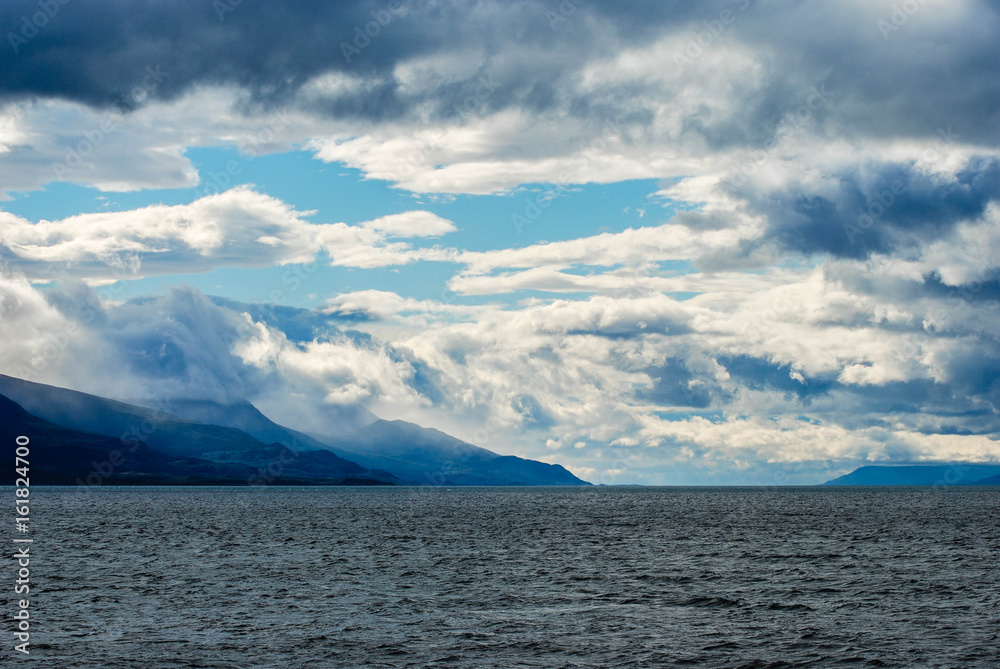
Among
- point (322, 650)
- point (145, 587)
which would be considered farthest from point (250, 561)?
point (322, 650)

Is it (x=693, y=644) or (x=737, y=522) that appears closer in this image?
(x=693, y=644)

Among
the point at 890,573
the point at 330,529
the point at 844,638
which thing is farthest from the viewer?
the point at 330,529

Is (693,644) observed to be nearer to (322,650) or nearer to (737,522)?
(322,650)

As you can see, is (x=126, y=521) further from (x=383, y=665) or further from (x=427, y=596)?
(x=383, y=665)

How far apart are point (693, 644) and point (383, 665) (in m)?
17.9

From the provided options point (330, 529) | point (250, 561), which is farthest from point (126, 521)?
point (250, 561)

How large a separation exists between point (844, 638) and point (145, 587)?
5370cm

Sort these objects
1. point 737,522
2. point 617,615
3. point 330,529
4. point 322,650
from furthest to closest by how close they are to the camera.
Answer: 1. point 737,522
2. point 330,529
3. point 617,615
4. point 322,650

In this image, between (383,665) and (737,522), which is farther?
(737,522)

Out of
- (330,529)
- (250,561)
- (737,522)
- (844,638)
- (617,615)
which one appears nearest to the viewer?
(844,638)

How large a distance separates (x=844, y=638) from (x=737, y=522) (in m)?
121

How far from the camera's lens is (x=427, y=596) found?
212 feet

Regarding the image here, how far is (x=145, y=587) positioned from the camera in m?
68.7

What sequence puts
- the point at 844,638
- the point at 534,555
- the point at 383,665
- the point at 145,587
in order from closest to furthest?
the point at 383,665 < the point at 844,638 < the point at 145,587 < the point at 534,555
